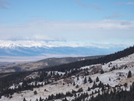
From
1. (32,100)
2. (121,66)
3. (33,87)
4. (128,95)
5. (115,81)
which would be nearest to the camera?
(128,95)

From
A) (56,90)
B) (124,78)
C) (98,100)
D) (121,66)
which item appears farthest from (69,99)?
(121,66)

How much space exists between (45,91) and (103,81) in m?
25.6

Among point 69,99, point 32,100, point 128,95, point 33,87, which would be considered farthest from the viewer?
point 33,87

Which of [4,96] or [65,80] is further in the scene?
[65,80]

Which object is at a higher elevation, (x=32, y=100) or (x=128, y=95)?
(x=128, y=95)

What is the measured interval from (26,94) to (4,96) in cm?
924

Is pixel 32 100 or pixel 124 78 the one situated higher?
pixel 124 78

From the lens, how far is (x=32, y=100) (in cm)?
8544

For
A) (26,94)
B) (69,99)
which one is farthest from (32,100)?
(69,99)

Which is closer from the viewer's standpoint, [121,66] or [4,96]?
[4,96]

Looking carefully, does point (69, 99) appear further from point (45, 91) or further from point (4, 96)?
point (4, 96)

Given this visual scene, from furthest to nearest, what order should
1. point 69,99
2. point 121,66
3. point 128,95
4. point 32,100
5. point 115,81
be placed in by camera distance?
point 121,66
point 115,81
point 32,100
point 69,99
point 128,95

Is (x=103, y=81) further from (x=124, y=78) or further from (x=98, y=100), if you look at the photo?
(x=98, y=100)

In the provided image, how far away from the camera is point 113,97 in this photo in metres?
61.6
